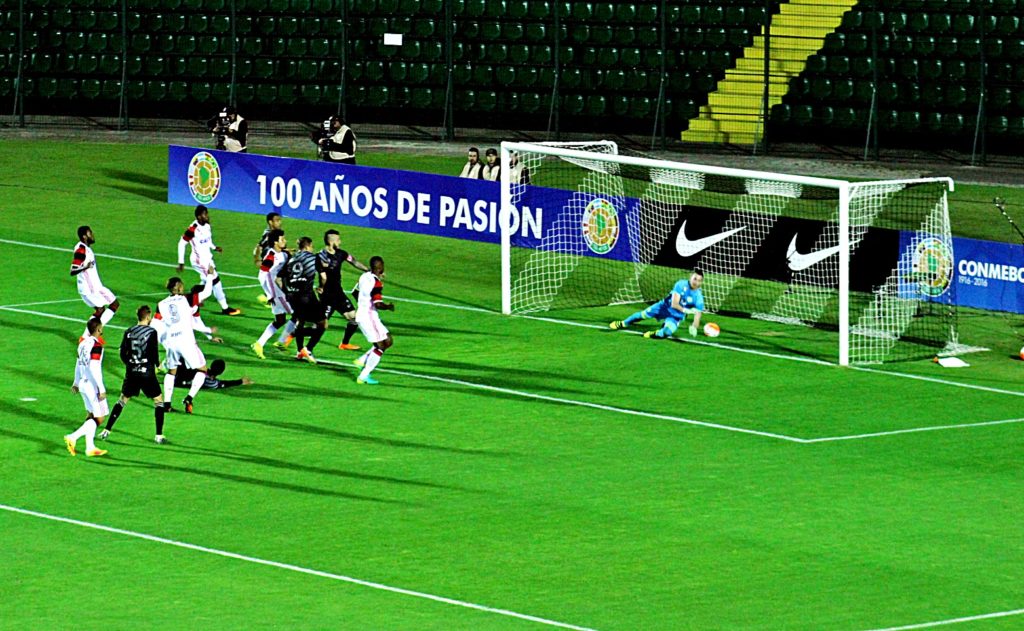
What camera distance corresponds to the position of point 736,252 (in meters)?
29.5

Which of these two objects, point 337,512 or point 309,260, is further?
point 309,260

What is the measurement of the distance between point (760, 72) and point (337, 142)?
42.1 ft

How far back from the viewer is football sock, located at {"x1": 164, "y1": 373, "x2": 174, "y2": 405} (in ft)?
71.1

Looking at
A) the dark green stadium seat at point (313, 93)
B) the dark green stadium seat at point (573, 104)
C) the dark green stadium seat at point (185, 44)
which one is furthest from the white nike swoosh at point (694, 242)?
the dark green stadium seat at point (185, 44)

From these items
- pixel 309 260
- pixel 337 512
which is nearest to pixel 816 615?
pixel 337 512

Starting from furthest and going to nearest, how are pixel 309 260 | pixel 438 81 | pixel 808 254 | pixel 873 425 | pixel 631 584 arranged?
pixel 438 81, pixel 808 254, pixel 309 260, pixel 873 425, pixel 631 584

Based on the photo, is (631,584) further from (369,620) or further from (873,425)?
(873,425)

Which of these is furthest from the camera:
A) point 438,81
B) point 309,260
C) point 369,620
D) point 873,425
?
point 438,81

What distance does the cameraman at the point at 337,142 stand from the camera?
3631 centimetres

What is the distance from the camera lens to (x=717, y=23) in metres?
45.7

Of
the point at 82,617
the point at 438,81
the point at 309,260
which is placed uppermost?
the point at 438,81

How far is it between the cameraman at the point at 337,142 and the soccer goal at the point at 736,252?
482cm

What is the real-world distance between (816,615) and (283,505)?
603 cm

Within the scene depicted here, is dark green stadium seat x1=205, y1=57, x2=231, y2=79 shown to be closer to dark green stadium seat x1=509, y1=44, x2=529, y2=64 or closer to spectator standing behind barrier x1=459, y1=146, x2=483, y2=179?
dark green stadium seat x1=509, y1=44, x2=529, y2=64
